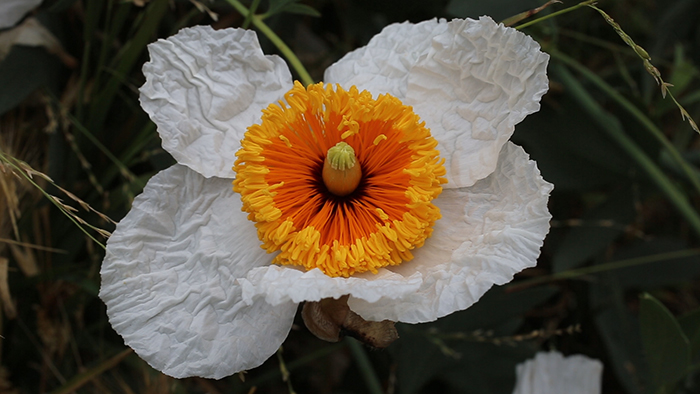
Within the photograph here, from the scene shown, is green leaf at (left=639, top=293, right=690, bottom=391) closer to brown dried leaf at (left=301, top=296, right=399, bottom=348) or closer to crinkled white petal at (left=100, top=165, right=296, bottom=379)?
brown dried leaf at (left=301, top=296, right=399, bottom=348)

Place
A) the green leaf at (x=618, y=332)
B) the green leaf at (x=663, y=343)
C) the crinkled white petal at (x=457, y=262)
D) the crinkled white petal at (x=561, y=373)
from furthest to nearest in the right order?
1. the green leaf at (x=618, y=332)
2. the crinkled white petal at (x=561, y=373)
3. the green leaf at (x=663, y=343)
4. the crinkled white petal at (x=457, y=262)

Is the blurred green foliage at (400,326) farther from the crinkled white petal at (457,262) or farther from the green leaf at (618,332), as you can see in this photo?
the crinkled white petal at (457,262)

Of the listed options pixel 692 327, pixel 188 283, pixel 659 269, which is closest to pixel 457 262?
pixel 188 283

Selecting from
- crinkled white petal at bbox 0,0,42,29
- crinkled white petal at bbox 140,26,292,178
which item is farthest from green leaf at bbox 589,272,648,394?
crinkled white petal at bbox 0,0,42,29

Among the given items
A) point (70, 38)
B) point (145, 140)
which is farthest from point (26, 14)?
point (145, 140)

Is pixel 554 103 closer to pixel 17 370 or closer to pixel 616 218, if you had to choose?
pixel 616 218

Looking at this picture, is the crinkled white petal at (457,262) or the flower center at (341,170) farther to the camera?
the flower center at (341,170)

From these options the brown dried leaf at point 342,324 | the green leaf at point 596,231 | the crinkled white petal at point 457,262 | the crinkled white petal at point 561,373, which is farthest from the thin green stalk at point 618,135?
the brown dried leaf at point 342,324
